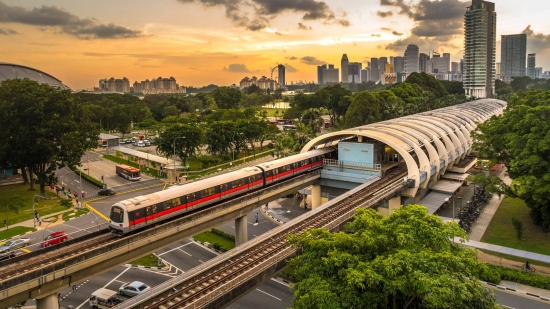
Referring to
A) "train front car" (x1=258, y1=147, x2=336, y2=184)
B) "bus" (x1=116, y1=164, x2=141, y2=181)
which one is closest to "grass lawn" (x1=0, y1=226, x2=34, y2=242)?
"bus" (x1=116, y1=164, x2=141, y2=181)

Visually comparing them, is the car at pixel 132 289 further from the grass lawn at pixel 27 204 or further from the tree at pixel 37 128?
the tree at pixel 37 128

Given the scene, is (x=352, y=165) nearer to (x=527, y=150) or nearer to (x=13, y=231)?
(x=527, y=150)

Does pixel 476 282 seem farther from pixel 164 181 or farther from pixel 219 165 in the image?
pixel 219 165

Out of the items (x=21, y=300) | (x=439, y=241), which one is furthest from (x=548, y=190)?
(x=21, y=300)

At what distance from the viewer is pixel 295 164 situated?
50906 millimetres

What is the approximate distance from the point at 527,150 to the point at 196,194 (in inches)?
1256

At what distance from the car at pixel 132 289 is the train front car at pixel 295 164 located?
1909cm

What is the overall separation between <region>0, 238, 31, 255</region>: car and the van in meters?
17.2

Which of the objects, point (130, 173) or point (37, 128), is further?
point (130, 173)

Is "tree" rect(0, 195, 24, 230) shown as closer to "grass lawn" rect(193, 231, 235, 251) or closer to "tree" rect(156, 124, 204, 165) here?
"grass lawn" rect(193, 231, 235, 251)

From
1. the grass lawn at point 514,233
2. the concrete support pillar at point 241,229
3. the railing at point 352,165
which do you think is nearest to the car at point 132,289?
the concrete support pillar at point 241,229

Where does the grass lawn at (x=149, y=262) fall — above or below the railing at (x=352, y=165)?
below

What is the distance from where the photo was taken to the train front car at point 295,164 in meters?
47.4

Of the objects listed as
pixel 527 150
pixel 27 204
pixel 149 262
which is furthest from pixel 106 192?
pixel 527 150
